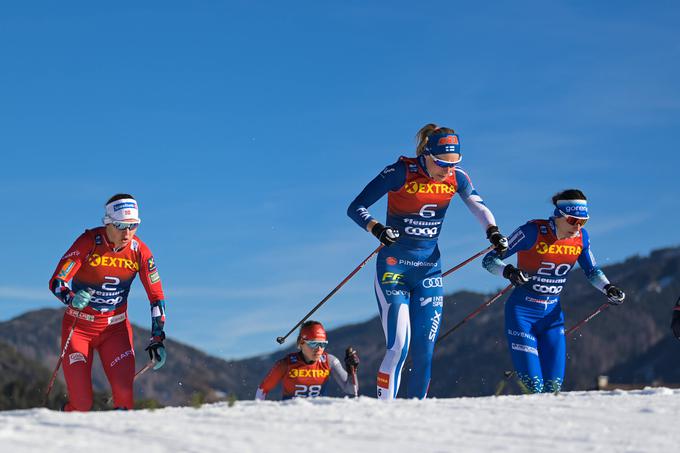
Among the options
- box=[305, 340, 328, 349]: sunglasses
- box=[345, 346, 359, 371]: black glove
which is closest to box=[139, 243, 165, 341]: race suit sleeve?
box=[305, 340, 328, 349]: sunglasses

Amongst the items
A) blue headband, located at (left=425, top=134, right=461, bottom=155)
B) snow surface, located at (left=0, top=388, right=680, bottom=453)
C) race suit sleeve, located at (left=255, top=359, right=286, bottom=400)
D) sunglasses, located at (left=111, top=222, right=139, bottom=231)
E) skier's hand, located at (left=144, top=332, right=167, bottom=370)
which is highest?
blue headband, located at (left=425, top=134, right=461, bottom=155)

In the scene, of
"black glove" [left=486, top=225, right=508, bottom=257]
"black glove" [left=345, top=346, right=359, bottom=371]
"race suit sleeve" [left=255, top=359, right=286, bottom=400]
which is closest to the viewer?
"black glove" [left=486, top=225, right=508, bottom=257]

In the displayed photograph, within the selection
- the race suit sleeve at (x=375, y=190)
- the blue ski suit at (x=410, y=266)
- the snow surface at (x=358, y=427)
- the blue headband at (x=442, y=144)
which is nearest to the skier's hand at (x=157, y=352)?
the blue ski suit at (x=410, y=266)

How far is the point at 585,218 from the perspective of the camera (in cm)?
1075

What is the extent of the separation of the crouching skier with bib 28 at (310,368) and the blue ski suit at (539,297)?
258cm

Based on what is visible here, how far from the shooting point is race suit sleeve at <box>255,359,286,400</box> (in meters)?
11.9

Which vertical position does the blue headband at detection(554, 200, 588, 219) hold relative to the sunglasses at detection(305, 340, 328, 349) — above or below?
above

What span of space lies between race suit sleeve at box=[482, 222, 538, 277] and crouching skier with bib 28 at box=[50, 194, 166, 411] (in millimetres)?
3086

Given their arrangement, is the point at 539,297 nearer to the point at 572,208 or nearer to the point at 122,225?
the point at 572,208

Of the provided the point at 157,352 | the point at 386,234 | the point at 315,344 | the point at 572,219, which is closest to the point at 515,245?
the point at 572,219

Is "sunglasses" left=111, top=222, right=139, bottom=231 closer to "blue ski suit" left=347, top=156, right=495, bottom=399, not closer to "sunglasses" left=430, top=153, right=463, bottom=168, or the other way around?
"blue ski suit" left=347, top=156, right=495, bottom=399

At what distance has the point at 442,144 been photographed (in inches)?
383

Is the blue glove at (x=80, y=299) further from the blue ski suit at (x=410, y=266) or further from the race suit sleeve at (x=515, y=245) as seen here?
the race suit sleeve at (x=515, y=245)

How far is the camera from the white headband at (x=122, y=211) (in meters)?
9.70
